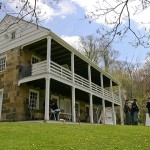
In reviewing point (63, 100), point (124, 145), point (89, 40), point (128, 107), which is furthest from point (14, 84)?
point (89, 40)

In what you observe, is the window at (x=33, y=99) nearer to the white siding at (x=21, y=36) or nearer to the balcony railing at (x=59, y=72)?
the balcony railing at (x=59, y=72)

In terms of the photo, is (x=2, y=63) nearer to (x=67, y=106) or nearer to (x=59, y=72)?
(x=59, y=72)

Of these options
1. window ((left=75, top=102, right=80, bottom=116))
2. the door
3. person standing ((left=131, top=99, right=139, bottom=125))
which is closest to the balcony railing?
the door

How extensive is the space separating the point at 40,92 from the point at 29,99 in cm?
161

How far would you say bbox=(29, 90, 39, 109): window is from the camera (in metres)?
20.1

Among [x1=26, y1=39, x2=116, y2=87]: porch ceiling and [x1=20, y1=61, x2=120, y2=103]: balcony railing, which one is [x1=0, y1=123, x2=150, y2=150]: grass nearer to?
[x1=20, y1=61, x2=120, y2=103]: balcony railing

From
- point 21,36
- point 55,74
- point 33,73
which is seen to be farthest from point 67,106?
point 21,36

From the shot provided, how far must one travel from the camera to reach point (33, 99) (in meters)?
20.4

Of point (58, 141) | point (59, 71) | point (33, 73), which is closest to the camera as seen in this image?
point (58, 141)

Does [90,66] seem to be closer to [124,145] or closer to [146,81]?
[124,145]

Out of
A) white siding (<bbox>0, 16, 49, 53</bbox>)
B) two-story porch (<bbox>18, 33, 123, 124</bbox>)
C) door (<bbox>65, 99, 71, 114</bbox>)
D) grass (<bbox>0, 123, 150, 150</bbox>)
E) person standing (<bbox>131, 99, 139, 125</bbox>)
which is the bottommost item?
grass (<bbox>0, 123, 150, 150</bbox>)

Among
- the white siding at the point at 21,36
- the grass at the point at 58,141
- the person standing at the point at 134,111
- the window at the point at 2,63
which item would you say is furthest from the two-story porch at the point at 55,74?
the grass at the point at 58,141

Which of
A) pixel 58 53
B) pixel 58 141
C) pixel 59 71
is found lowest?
pixel 58 141

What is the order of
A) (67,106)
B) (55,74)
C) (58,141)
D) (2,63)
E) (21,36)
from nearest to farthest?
(58,141), (55,74), (21,36), (2,63), (67,106)
